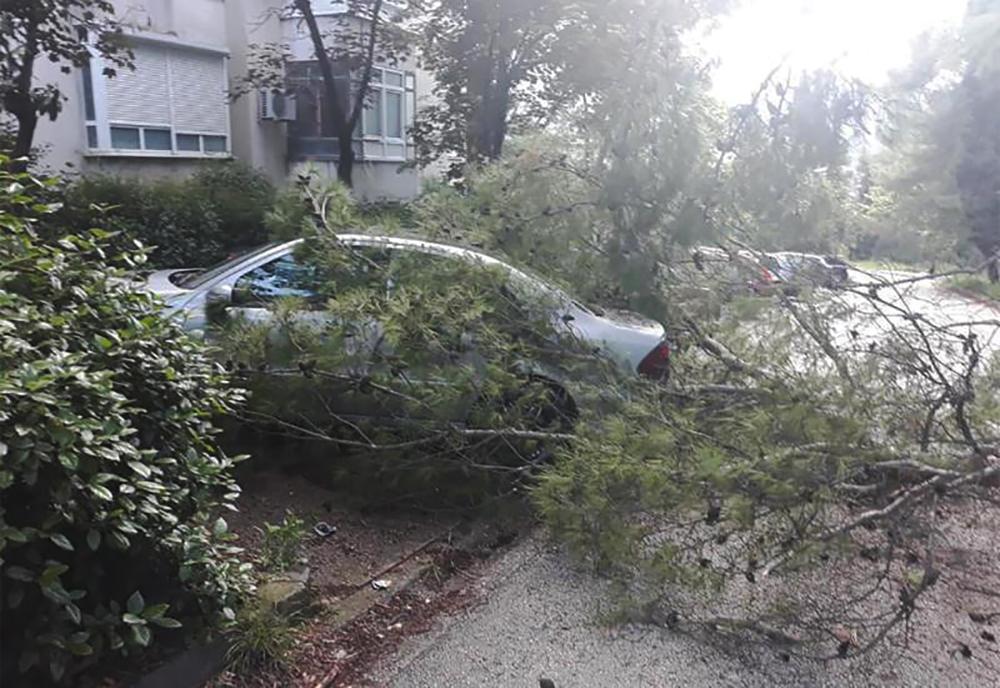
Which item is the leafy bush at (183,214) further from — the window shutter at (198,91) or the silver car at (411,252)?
the silver car at (411,252)

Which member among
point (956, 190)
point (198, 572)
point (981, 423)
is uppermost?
point (956, 190)

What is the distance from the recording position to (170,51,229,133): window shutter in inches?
582

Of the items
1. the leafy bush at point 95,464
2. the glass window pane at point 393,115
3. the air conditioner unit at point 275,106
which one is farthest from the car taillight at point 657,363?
the glass window pane at point 393,115

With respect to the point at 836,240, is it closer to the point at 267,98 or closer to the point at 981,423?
the point at 981,423

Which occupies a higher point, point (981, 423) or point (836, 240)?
point (836, 240)

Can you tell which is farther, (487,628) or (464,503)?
(464,503)

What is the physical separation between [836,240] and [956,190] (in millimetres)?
2610

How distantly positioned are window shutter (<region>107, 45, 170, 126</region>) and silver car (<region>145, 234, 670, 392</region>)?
9667 millimetres

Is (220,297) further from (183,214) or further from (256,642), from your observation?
(183,214)

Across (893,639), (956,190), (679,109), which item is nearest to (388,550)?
(893,639)

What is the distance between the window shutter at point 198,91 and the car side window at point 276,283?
10.8 m

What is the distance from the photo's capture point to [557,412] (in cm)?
448

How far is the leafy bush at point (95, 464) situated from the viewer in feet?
7.83

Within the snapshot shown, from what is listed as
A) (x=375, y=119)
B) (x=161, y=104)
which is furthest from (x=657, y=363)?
(x=375, y=119)
